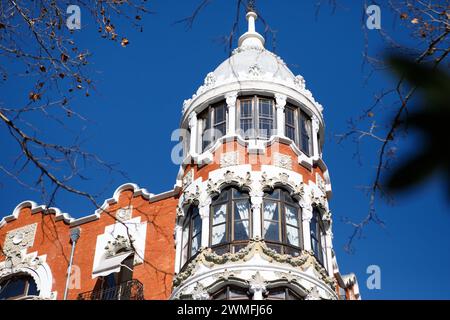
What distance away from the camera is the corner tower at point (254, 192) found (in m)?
18.7

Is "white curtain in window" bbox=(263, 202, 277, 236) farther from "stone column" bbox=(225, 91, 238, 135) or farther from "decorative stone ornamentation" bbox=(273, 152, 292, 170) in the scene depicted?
"stone column" bbox=(225, 91, 238, 135)

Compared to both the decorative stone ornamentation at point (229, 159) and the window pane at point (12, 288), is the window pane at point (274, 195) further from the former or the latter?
the window pane at point (12, 288)

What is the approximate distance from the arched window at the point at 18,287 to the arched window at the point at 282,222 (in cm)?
1007

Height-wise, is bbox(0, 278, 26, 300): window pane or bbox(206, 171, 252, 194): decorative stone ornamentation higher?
bbox(206, 171, 252, 194): decorative stone ornamentation

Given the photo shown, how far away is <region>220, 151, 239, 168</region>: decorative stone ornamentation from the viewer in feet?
69.3

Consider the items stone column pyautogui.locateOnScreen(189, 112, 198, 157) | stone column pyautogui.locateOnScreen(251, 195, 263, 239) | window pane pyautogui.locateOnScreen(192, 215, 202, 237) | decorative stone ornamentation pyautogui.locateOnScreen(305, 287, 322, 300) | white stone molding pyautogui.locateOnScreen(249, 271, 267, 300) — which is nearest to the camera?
white stone molding pyautogui.locateOnScreen(249, 271, 267, 300)

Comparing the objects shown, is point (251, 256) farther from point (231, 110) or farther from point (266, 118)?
point (231, 110)

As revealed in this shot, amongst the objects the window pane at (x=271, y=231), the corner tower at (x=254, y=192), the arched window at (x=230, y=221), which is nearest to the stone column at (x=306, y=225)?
the corner tower at (x=254, y=192)

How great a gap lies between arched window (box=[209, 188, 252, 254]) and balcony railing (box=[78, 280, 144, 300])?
3.44 m

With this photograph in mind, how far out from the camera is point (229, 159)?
69.6ft

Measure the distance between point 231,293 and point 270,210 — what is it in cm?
302

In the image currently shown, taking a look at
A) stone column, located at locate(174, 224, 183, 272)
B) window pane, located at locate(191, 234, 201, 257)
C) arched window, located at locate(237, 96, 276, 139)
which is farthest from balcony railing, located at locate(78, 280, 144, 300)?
arched window, located at locate(237, 96, 276, 139)
